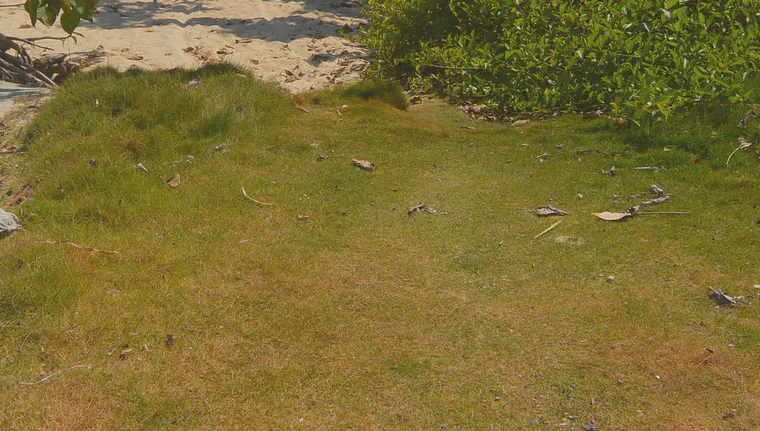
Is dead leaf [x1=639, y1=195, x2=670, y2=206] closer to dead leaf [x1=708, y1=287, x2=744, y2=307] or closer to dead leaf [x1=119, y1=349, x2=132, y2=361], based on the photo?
dead leaf [x1=708, y1=287, x2=744, y2=307]

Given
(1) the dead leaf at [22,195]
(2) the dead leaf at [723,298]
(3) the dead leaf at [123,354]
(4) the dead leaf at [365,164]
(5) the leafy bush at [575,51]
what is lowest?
(3) the dead leaf at [123,354]

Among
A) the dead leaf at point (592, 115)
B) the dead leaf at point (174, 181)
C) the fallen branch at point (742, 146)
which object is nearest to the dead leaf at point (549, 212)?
the fallen branch at point (742, 146)

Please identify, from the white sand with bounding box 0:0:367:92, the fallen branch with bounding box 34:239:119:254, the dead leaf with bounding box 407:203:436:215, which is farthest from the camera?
the white sand with bounding box 0:0:367:92

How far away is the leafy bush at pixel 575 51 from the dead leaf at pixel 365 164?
186cm

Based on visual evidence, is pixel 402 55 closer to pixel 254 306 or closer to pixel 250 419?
pixel 254 306

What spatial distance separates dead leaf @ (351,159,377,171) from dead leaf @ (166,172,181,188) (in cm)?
145

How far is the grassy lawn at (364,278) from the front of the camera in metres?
2.84

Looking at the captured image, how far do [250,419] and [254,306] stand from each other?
865 mm

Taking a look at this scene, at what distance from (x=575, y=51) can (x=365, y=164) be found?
2322 mm

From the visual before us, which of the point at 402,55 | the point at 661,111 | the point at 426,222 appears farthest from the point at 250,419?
the point at 402,55

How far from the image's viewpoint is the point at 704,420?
263 centimetres

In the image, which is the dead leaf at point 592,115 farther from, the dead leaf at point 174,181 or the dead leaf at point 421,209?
the dead leaf at point 174,181

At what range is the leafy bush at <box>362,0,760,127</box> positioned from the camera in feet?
18.4

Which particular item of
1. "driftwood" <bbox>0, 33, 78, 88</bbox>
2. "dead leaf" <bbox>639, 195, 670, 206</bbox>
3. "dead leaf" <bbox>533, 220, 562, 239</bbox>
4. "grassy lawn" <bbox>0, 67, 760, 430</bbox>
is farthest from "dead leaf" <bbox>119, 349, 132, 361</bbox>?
"driftwood" <bbox>0, 33, 78, 88</bbox>
